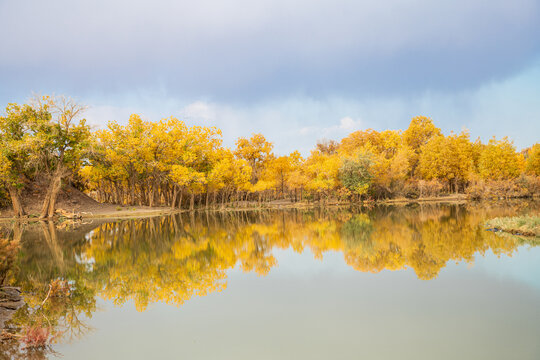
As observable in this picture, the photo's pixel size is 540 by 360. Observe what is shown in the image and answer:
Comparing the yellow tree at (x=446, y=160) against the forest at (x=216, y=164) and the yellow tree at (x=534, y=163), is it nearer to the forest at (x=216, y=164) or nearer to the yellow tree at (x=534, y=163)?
the forest at (x=216, y=164)

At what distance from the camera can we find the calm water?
5.20m

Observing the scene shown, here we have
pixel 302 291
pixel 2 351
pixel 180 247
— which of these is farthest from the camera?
pixel 180 247

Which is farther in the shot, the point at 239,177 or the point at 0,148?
the point at 239,177

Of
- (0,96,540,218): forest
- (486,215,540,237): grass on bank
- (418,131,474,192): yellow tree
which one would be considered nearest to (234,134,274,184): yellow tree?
(0,96,540,218): forest

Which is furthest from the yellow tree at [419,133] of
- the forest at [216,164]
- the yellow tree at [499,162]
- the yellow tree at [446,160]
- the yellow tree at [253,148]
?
the yellow tree at [253,148]

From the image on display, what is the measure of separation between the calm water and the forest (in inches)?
1068

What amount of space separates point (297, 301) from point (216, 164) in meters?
43.0

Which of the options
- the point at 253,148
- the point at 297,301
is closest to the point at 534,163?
the point at 253,148

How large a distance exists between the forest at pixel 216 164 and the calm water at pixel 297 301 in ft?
89.0

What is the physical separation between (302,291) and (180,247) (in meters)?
8.07

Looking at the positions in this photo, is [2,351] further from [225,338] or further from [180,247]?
[180,247]

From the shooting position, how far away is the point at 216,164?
49.2m

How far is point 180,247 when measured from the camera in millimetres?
14719

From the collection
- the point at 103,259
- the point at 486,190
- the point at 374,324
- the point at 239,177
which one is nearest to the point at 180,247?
the point at 103,259
